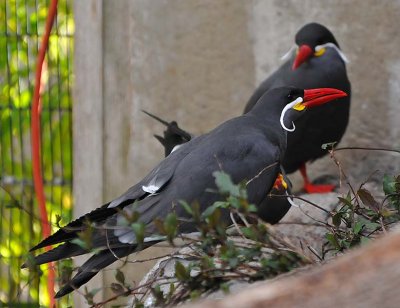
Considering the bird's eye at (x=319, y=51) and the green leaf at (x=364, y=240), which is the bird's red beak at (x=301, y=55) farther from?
the green leaf at (x=364, y=240)

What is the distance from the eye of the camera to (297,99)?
4613 millimetres

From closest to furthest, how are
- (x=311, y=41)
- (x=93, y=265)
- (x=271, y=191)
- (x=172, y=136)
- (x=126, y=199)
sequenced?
(x=93, y=265) → (x=126, y=199) → (x=271, y=191) → (x=172, y=136) → (x=311, y=41)

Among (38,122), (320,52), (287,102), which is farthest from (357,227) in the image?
(38,122)

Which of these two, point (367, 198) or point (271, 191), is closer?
point (367, 198)

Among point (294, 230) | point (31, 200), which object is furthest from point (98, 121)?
point (294, 230)

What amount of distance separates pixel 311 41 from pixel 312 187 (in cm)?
71

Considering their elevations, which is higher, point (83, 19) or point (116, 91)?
point (83, 19)

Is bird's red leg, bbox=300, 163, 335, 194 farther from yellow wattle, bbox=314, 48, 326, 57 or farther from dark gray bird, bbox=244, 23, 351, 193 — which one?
yellow wattle, bbox=314, 48, 326, 57

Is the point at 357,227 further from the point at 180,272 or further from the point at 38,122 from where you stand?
the point at 38,122

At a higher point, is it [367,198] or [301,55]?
[301,55]

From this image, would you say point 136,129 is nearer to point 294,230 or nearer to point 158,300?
point 294,230

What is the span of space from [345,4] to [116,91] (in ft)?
3.99

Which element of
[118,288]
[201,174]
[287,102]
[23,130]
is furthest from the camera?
[23,130]

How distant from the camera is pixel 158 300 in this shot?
2.89 metres
